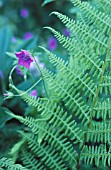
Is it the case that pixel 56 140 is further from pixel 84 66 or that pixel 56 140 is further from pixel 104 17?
pixel 104 17

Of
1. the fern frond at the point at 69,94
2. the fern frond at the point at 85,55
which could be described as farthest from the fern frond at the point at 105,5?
the fern frond at the point at 69,94

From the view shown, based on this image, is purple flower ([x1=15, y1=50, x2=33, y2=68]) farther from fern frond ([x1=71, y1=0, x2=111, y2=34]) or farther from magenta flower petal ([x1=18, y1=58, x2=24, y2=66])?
fern frond ([x1=71, y1=0, x2=111, y2=34])

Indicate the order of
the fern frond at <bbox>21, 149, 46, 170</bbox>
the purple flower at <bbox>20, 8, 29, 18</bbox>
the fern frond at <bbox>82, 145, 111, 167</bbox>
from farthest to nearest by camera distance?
1. the purple flower at <bbox>20, 8, 29, 18</bbox>
2. the fern frond at <bbox>21, 149, 46, 170</bbox>
3. the fern frond at <bbox>82, 145, 111, 167</bbox>

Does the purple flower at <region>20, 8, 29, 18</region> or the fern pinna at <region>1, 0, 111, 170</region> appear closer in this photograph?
the fern pinna at <region>1, 0, 111, 170</region>

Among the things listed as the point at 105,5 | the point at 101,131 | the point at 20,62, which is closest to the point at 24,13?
the point at 20,62

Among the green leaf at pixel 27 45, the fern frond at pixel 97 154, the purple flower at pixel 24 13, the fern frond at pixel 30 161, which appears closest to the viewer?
the fern frond at pixel 97 154

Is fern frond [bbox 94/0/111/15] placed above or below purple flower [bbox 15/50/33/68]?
above

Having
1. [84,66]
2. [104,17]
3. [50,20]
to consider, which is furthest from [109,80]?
[50,20]

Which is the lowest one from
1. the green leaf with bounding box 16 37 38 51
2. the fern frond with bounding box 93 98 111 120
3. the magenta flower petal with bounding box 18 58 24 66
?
the fern frond with bounding box 93 98 111 120

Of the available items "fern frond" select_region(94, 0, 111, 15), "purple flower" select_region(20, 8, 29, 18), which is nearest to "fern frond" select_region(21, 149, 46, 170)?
"fern frond" select_region(94, 0, 111, 15)

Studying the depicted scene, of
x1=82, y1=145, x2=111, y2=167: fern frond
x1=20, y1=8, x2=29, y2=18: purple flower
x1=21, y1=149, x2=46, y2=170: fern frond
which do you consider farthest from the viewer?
x1=20, y1=8, x2=29, y2=18: purple flower

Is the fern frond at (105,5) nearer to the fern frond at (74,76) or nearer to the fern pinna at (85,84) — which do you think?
the fern pinna at (85,84)
